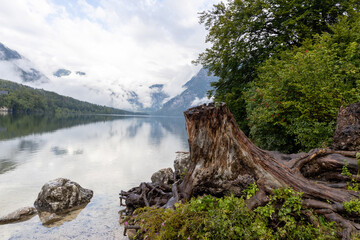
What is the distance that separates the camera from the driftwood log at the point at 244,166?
5.45 m

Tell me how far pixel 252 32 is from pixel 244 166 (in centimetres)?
1667

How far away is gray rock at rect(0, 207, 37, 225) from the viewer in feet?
32.9

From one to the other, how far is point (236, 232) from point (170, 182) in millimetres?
8726

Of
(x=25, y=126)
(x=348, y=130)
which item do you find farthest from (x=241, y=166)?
(x=25, y=126)

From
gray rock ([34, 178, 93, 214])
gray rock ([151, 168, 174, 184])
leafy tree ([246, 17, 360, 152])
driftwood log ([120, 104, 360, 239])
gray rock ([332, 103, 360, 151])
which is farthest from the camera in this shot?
gray rock ([151, 168, 174, 184])

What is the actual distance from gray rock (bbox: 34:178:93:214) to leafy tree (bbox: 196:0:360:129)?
13.3 m

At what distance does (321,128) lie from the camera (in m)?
8.55

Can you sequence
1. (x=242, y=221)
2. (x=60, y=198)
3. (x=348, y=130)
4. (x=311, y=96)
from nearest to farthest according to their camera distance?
(x=242, y=221), (x=348, y=130), (x=311, y=96), (x=60, y=198)

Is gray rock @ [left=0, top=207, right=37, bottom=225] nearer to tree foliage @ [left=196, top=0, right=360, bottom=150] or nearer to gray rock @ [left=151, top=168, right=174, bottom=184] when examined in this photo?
gray rock @ [left=151, top=168, right=174, bottom=184]

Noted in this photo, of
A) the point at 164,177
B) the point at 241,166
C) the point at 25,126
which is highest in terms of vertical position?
the point at 25,126

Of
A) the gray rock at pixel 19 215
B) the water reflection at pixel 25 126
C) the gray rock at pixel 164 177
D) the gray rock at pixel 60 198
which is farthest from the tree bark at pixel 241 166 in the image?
the water reflection at pixel 25 126

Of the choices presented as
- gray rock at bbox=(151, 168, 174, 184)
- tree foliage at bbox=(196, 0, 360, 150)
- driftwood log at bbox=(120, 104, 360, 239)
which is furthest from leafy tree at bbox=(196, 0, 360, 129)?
driftwood log at bbox=(120, 104, 360, 239)

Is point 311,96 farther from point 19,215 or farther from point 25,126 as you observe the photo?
point 25,126

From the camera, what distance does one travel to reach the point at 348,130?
653cm
